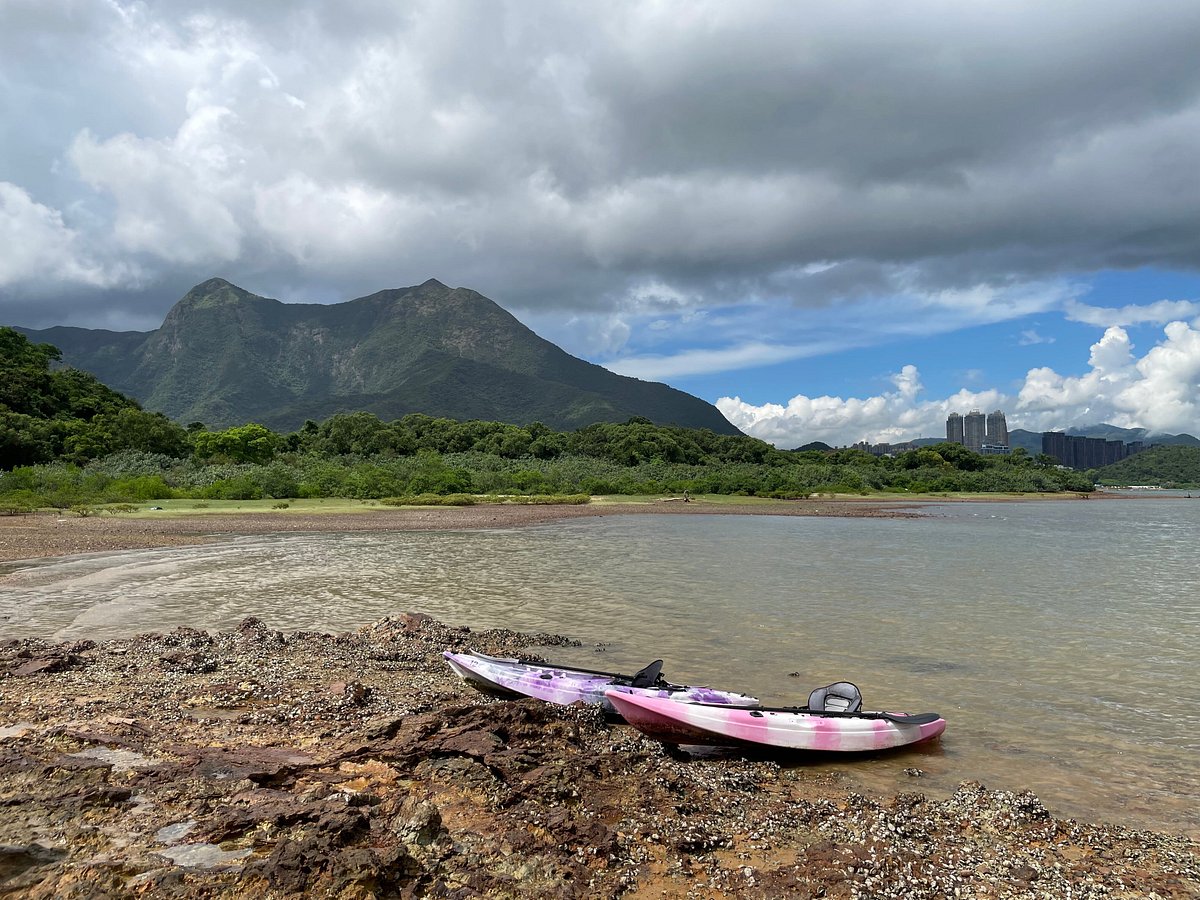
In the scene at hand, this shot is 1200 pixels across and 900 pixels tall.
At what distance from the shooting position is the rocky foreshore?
4676 millimetres

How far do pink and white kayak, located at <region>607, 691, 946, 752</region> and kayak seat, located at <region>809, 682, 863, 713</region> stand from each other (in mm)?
529

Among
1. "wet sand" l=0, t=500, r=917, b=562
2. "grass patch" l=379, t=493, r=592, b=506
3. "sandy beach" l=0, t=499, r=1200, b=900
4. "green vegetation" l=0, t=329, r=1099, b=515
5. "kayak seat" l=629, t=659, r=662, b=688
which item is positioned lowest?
"wet sand" l=0, t=500, r=917, b=562

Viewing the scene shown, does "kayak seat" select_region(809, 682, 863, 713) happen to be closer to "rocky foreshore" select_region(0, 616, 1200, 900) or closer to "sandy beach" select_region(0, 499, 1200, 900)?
"sandy beach" select_region(0, 499, 1200, 900)

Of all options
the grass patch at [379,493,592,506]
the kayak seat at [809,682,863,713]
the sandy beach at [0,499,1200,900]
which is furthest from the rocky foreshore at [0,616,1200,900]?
the grass patch at [379,493,592,506]

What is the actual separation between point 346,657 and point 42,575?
16.6 meters

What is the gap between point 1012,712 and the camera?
1003cm

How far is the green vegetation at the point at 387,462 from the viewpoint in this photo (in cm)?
6084

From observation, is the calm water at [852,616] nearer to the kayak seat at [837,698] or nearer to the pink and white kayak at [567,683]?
the kayak seat at [837,698]

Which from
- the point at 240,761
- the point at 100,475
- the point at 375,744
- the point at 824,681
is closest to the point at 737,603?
the point at 824,681

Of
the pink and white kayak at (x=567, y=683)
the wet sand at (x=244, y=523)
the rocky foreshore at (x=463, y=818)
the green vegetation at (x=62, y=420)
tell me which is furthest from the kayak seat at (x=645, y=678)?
the green vegetation at (x=62, y=420)

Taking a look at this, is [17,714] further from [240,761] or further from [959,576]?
[959,576]

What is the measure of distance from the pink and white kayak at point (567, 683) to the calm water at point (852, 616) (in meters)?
1.97

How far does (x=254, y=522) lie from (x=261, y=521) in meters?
0.78

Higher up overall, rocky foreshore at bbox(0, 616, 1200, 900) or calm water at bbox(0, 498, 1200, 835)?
rocky foreshore at bbox(0, 616, 1200, 900)
